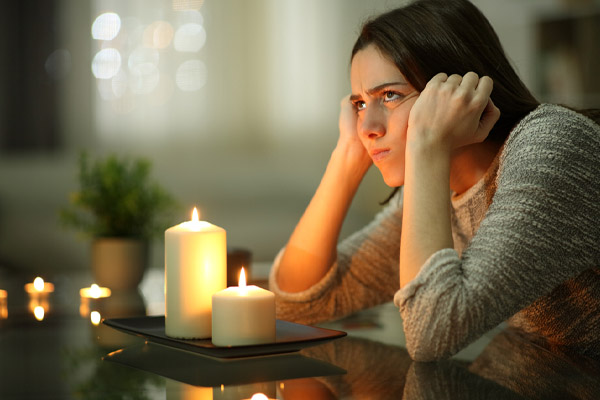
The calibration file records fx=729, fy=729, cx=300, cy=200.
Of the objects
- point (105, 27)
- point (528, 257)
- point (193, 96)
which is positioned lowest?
point (528, 257)

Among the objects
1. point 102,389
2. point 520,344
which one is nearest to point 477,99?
point 520,344

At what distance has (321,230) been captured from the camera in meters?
1.28

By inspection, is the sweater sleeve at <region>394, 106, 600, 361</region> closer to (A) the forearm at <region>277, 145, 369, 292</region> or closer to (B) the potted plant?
(A) the forearm at <region>277, 145, 369, 292</region>

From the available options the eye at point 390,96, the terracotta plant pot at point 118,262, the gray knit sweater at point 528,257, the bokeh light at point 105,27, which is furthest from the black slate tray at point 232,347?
the bokeh light at point 105,27

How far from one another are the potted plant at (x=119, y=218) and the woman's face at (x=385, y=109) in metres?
0.63

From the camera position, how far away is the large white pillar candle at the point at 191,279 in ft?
2.81

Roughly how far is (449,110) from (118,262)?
823 mm

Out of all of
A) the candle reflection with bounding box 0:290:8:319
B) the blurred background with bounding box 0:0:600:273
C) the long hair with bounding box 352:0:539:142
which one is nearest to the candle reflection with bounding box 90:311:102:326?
the candle reflection with bounding box 0:290:8:319

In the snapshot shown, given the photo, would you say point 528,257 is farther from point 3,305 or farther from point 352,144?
point 3,305

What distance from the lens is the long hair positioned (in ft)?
3.54

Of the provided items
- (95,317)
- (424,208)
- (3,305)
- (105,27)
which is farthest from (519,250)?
(105,27)

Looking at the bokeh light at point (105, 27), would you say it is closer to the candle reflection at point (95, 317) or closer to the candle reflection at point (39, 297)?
the candle reflection at point (39, 297)

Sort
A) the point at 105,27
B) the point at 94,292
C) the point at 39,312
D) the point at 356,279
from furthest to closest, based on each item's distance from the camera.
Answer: the point at 105,27 → the point at 94,292 → the point at 356,279 → the point at 39,312

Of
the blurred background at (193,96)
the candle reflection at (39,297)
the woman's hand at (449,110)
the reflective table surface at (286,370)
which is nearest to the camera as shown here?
the reflective table surface at (286,370)
